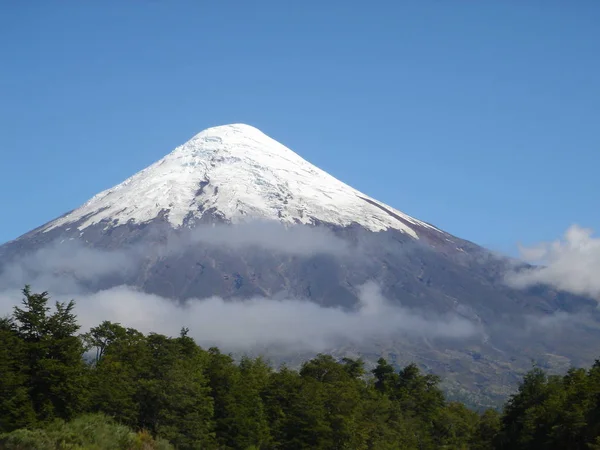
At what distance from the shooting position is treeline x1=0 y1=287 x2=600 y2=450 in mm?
60750

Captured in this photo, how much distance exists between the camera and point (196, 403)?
74188mm

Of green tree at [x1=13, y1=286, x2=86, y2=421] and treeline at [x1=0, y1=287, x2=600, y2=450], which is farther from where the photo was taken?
green tree at [x1=13, y1=286, x2=86, y2=421]

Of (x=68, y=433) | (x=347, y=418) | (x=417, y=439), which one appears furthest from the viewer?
(x=417, y=439)

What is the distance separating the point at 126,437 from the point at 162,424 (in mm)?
9001

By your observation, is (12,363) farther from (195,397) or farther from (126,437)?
(195,397)

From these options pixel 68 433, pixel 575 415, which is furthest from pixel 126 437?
pixel 575 415

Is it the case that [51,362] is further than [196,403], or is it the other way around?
[196,403]

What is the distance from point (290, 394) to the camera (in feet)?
277

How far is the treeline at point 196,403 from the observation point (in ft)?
199

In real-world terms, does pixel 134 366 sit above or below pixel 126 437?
above

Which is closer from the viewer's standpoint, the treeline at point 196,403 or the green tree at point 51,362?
the treeline at point 196,403

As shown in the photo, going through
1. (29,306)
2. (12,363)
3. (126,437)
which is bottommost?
(126,437)

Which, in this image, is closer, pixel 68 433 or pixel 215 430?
pixel 68 433

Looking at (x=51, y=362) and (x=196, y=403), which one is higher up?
(x=51, y=362)
